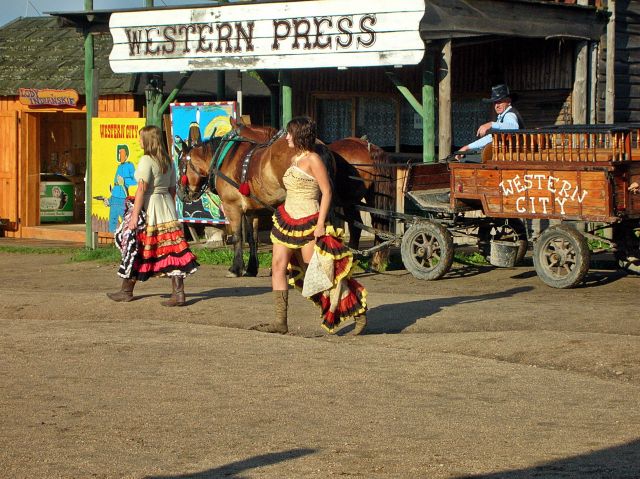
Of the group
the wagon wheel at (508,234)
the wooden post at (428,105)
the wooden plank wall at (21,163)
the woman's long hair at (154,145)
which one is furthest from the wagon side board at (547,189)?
the wooden plank wall at (21,163)

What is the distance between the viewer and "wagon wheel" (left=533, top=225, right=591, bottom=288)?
13203 mm

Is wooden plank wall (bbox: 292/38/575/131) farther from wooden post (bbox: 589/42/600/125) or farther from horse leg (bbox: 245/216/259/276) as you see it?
horse leg (bbox: 245/216/259/276)

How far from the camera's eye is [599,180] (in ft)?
41.8

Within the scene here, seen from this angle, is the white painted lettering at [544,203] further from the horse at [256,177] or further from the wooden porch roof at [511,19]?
the wooden porch roof at [511,19]

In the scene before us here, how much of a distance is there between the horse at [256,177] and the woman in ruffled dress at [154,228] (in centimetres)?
256

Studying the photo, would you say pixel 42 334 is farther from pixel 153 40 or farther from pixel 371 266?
pixel 153 40

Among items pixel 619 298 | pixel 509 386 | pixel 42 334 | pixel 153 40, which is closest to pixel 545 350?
pixel 509 386

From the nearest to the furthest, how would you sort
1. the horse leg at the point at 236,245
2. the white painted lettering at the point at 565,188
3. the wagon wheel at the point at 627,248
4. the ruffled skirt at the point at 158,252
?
1. the ruffled skirt at the point at 158,252
2. the white painted lettering at the point at 565,188
3. the wagon wheel at the point at 627,248
4. the horse leg at the point at 236,245

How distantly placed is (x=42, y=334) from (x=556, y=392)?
485 centimetres

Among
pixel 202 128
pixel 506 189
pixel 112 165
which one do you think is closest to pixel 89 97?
pixel 112 165

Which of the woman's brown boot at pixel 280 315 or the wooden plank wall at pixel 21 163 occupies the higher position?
the wooden plank wall at pixel 21 163

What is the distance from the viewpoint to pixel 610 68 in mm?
18094

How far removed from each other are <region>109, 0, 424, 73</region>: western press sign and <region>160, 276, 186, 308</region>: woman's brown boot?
15.3 feet

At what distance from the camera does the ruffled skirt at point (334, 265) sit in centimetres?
1025
